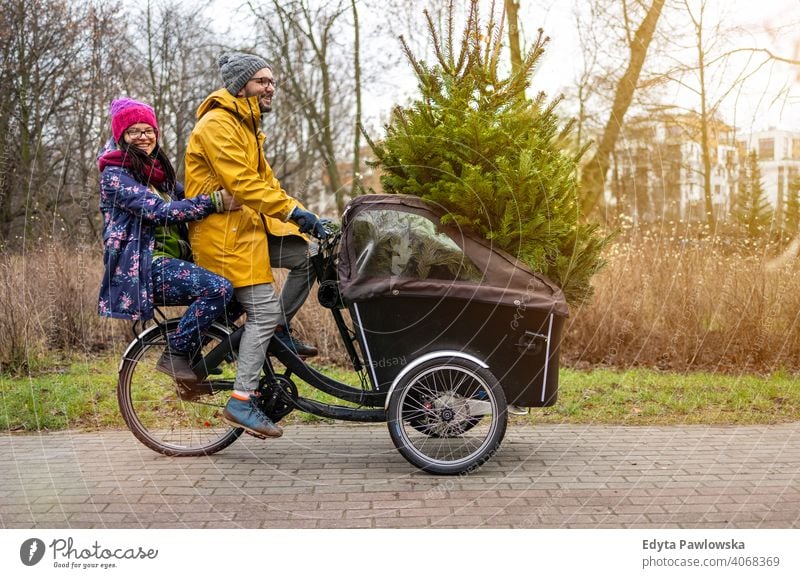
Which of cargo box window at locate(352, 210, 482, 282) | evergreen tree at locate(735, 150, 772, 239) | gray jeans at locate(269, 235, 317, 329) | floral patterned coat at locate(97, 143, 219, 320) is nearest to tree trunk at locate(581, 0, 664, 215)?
evergreen tree at locate(735, 150, 772, 239)

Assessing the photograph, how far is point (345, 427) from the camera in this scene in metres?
5.86

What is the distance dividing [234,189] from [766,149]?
7.12m

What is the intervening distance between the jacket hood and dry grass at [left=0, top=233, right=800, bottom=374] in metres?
4.05

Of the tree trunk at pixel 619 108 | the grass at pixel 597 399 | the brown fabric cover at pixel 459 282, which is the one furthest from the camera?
the tree trunk at pixel 619 108

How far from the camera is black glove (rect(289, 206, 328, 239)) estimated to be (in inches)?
173

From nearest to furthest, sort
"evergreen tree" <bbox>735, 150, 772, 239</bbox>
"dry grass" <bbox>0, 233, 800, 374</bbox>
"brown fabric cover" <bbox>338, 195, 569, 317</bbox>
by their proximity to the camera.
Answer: "brown fabric cover" <bbox>338, 195, 569, 317</bbox> < "dry grass" <bbox>0, 233, 800, 374</bbox> < "evergreen tree" <bbox>735, 150, 772, 239</bbox>

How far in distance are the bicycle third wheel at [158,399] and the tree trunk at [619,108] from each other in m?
5.86

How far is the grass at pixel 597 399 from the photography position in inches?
236

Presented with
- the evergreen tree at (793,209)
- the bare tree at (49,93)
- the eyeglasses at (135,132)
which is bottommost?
the evergreen tree at (793,209)

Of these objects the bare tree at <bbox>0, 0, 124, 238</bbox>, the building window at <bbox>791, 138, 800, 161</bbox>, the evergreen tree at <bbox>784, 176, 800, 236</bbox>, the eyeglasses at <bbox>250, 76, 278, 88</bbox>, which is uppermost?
the bare tree at <bbox>0, 0, 124, 238</bbox>

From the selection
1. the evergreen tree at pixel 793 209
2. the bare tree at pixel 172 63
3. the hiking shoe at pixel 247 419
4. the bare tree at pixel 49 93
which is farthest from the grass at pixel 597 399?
the bare tree at pixel 172 63

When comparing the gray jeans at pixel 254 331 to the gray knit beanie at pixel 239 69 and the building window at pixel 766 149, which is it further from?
the building window at pixel 766 149

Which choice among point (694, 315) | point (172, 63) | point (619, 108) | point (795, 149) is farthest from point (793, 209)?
point (172, 63)

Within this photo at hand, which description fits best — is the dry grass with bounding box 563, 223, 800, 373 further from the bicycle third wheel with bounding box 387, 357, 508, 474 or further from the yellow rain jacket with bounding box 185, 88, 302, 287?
the yellow rain jacket with bounding box 185, 88, 302, 287
